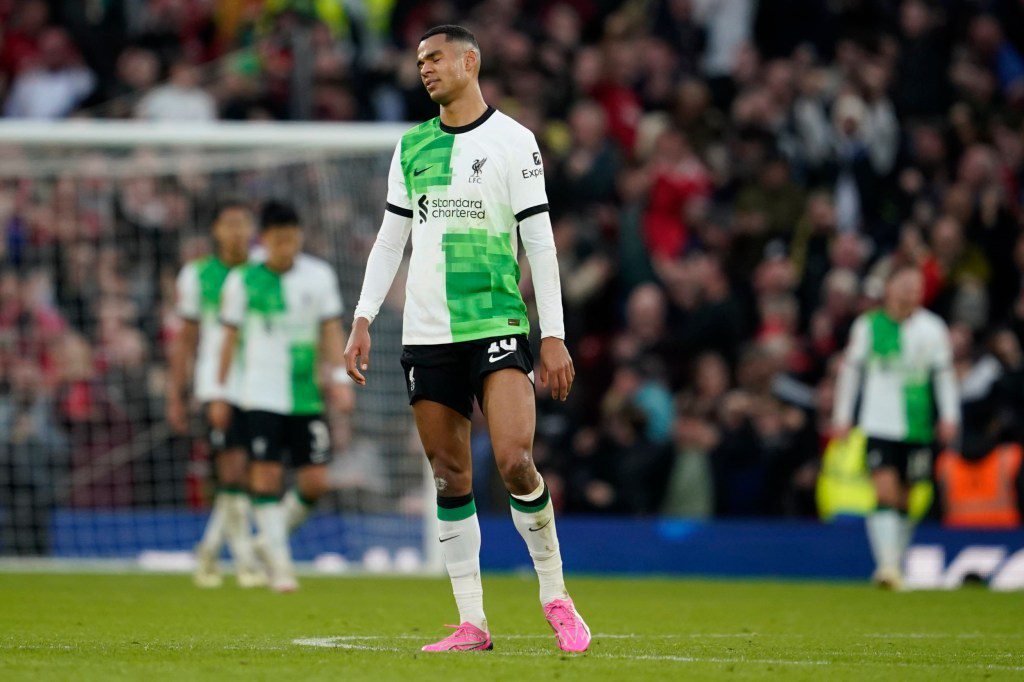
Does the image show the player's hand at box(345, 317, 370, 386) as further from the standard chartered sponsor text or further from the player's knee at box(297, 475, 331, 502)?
the player's knee at box(297, 475, 331, 502)

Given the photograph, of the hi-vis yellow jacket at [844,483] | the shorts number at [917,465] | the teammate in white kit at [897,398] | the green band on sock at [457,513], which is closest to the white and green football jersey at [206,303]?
the teammate in white kit at [897,398]

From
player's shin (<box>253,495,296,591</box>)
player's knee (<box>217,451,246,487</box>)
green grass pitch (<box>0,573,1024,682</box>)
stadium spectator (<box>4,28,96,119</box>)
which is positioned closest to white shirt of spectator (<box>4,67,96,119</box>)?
stadium spectator (<box>4,28,96,119</box>)

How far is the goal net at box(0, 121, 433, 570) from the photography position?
53.0 feet

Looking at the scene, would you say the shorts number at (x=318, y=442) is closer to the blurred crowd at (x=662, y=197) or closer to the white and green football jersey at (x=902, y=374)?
the white and green football jersey at (x=902, y=374)

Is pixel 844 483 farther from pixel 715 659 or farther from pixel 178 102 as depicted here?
pixel 715 659

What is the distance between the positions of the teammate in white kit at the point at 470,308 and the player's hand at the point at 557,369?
7 centimetres

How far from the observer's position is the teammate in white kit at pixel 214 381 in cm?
1321

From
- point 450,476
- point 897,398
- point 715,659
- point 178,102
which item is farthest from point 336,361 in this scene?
point 178,102

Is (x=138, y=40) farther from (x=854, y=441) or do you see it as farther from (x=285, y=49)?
(x=854, y=441)

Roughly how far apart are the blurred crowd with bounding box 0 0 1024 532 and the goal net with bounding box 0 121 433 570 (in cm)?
4

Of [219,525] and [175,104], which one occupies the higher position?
[175,104]

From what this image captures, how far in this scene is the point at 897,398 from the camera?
14055mm

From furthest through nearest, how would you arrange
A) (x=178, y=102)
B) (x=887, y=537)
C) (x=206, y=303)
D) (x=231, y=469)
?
(x=178, y=102) → (x=887, y=537) → (x=206, y=303) → (x=231, y=469)

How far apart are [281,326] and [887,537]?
499 centimetres
